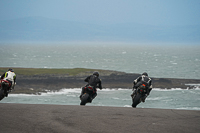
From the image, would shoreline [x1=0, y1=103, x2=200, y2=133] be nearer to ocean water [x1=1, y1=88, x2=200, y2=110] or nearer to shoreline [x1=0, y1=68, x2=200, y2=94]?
ocean water [x1=1, y1=88, x2=200, y2=110]

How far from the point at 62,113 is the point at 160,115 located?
162 inches

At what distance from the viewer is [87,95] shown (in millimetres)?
16672

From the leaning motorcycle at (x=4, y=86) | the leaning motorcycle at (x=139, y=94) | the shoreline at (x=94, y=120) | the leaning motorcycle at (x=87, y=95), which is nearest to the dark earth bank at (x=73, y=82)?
the leaning motorcycle at (x=4, y=86)

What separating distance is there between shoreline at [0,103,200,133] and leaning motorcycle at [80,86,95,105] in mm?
2487

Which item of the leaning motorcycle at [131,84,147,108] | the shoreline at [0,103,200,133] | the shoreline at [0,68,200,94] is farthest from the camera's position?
the shoreline at [0,68,200,94]

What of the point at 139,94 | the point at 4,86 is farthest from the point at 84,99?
the point at 4,86

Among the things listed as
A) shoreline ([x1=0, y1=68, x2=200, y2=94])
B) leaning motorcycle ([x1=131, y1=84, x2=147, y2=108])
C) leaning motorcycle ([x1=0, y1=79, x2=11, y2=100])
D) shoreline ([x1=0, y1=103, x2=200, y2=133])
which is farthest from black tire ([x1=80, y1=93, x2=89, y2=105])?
shoreline ([x1=0, y1=68, x2=200, y2=94])

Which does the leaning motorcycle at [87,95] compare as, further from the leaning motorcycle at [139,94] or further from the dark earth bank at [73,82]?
the dark earth bank at [73,82]

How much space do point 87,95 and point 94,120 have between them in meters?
5.21

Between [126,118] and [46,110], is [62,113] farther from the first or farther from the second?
[126,118]

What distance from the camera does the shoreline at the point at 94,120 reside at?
10305 millimetres

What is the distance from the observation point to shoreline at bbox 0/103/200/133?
10.3 meters

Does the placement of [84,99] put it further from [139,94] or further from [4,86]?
[4,86]

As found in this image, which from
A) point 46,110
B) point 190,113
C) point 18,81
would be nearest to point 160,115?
point 190,113
